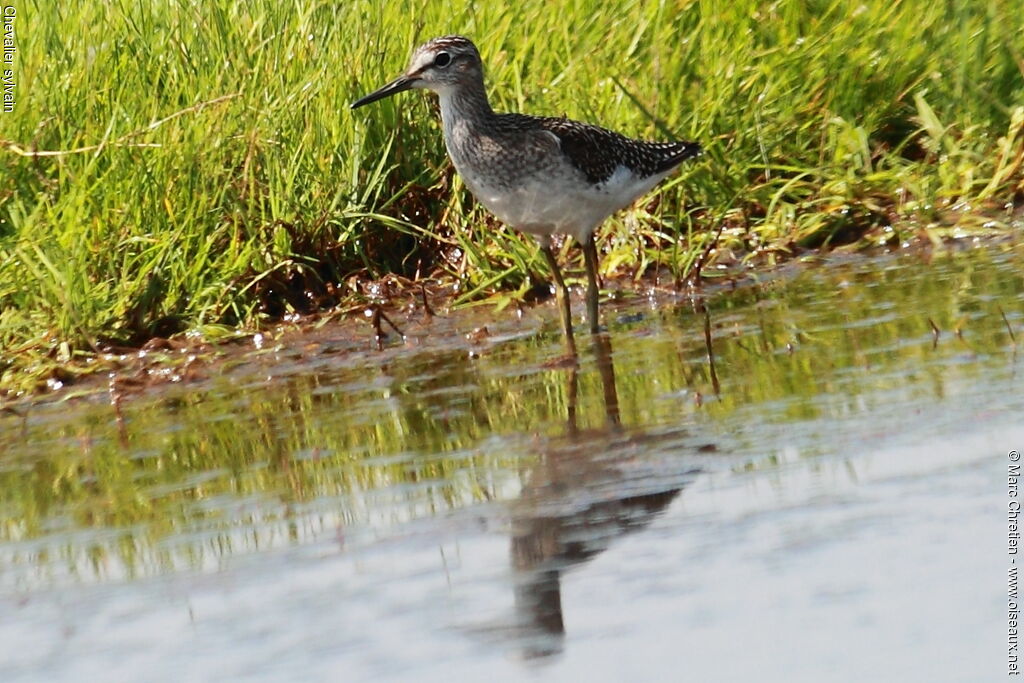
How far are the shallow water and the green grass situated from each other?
0.78 m

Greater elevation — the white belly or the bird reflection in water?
the white belly

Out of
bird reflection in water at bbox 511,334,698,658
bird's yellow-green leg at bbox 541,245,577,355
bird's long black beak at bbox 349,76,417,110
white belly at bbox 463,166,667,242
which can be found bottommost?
bird reflection in water at bbox 511,334,698,658

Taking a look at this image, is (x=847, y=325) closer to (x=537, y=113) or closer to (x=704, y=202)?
(x=704, y=202)

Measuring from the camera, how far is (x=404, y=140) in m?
8.66

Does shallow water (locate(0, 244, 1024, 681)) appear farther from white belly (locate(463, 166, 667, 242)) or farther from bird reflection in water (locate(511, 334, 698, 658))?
white belly (locate(463, 166, 667, 242))

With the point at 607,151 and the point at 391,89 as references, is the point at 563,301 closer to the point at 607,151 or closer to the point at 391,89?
the point at 607,151

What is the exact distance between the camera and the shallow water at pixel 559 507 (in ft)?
13.1

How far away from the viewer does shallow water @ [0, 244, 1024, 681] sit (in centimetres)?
400

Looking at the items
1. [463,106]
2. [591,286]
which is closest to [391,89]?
[463,106]

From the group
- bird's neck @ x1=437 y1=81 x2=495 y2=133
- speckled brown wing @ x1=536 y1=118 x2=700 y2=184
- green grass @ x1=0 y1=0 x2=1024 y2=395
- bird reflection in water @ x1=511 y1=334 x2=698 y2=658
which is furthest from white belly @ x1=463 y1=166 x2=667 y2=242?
bird reflection in water @ x1=511 y1=334 x2=698 y2=658

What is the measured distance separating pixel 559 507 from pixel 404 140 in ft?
13.2

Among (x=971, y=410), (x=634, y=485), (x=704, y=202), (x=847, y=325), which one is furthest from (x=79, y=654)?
(x=704, y=202)

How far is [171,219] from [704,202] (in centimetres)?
241

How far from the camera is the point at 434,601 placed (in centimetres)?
435
